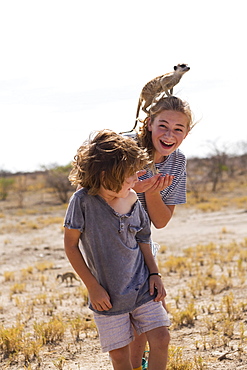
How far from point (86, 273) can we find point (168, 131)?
1.11 m

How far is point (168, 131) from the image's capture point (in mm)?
3303

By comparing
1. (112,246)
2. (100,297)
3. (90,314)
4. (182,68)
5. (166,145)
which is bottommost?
(90,314)

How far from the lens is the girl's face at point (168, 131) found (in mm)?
3303

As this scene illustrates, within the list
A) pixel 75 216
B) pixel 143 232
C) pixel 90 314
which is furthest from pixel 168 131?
pixel 90 314

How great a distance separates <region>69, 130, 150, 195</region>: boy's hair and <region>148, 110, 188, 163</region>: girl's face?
21.6 inches

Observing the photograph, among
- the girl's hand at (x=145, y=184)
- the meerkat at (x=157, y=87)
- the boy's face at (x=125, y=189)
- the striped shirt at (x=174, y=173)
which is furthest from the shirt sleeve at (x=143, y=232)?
the meerkat at (x=157, y=87)

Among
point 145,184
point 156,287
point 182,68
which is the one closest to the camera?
point 156,287

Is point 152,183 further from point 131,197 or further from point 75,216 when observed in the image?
point 75,216

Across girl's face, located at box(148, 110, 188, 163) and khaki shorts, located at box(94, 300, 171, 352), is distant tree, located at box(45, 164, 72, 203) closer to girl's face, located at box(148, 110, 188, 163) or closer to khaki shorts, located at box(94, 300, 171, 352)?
girl's face, located at box(148, 110, 188, 163)

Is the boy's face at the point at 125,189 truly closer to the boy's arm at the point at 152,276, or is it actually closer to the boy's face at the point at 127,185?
the boy's face at the point at 127,185

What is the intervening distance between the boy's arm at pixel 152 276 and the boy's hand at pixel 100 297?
29 cm

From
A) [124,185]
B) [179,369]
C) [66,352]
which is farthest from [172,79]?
[66,352]

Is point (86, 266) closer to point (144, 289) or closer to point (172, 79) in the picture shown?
point (144, 289)

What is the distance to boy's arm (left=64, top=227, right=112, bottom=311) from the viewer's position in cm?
275
